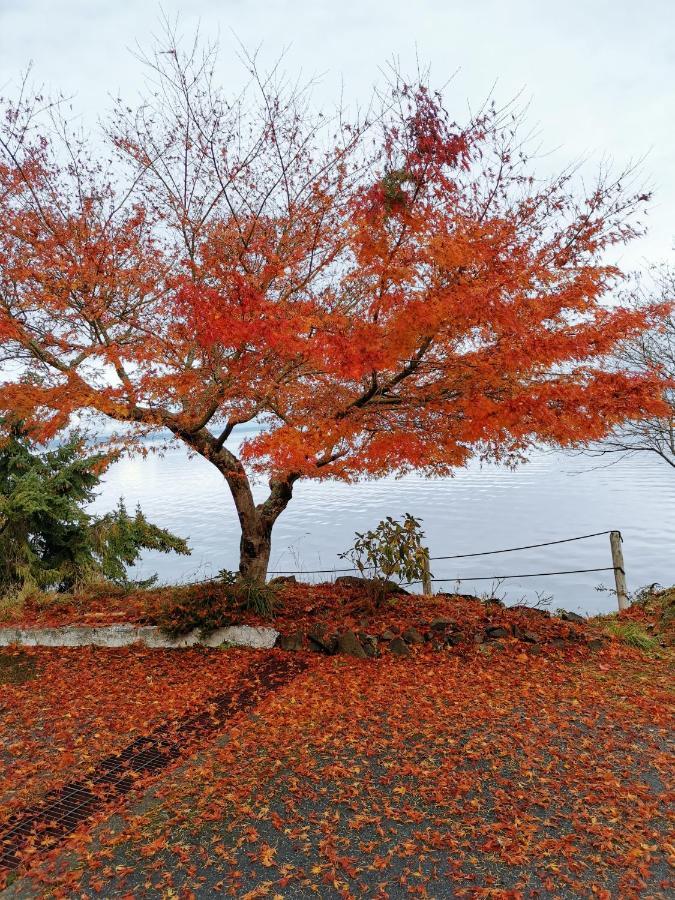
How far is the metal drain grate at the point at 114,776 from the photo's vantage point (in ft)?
13.8

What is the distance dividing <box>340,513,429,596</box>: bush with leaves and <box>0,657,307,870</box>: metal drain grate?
3.12 metres

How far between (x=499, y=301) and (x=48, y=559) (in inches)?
494

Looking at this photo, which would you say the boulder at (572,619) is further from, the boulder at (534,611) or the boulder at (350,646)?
the boulder at (350,646)

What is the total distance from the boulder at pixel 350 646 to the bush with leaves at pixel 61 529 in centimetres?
748

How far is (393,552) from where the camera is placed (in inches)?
383

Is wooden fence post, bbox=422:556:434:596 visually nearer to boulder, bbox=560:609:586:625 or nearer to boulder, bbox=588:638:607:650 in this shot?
boulder, bbox=560:609:586:625

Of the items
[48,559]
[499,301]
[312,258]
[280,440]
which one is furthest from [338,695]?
[48,559]

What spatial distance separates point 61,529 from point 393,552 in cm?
880

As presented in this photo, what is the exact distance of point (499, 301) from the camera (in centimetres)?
634

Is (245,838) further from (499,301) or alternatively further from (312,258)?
(312,258)

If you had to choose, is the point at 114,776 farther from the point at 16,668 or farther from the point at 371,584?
the point at 371,584

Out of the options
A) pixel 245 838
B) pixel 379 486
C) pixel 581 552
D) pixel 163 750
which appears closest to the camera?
pixel 245 838

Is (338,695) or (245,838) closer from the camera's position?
(245,838)

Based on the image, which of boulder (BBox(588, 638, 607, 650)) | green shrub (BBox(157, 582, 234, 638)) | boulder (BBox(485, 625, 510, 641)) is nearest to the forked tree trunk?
green shrub (BBox(157, 582, 234, 638))
